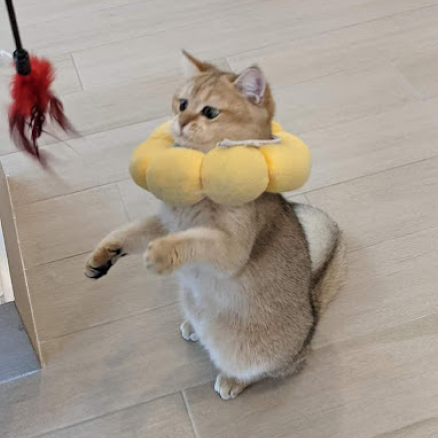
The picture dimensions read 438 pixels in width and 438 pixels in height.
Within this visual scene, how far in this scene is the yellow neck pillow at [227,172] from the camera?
1002mm

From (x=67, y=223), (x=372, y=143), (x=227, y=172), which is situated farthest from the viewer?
(x=372, y=143)

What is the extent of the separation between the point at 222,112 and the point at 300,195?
72cm

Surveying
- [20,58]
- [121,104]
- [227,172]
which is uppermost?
[20,58]

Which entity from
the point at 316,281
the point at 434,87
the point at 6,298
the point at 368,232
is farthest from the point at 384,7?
the point at 6,298

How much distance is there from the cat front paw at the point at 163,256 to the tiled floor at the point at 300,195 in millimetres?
482

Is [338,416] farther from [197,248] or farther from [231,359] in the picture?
[197,248]

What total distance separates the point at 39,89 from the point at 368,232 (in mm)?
972

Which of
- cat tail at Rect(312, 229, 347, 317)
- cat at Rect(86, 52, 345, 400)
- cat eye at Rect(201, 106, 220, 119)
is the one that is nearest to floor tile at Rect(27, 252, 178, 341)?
cat at Rect(86, 52, 345, 400)

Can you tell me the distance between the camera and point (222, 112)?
1.05 m

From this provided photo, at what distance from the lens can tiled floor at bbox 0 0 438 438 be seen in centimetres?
136

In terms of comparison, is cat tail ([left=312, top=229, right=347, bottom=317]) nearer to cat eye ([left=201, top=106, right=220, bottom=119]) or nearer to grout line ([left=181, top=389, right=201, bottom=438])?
grout line ([left=181, top=389, right=201, bottom=438])

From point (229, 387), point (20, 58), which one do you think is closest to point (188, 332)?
point (229, 387)

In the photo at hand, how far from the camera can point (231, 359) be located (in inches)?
50.9

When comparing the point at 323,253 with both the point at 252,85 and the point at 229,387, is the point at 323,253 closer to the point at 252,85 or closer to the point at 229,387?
the point at 229,387
